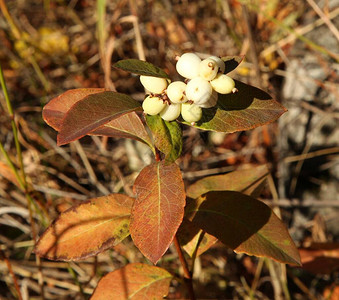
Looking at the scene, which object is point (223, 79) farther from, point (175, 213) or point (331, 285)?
point (331, 285)

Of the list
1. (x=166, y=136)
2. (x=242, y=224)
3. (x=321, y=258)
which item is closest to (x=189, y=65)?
(x=166, y=136)

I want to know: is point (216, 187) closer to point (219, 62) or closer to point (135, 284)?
point (135, 284)

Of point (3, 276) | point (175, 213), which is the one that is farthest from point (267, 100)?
point (3, 276)

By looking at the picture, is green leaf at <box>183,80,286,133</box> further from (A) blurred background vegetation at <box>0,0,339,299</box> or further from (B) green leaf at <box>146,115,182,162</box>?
(A) blurred background vegetation at <box>0,0,339,299</box>

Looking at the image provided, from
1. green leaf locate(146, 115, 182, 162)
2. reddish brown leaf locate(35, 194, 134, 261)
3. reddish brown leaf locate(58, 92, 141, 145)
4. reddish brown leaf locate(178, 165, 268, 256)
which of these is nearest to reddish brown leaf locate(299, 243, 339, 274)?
reddish brown leaf locate(178, 165, 268, 256)

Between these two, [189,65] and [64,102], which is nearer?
[189,65]

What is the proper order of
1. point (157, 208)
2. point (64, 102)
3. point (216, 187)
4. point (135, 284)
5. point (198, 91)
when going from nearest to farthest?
point (198, 91)
point (157, 208)
point (64, 102)
point (135, 284)
point (216, 187)

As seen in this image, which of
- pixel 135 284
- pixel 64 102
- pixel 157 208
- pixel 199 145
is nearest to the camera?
pixel 157 208
